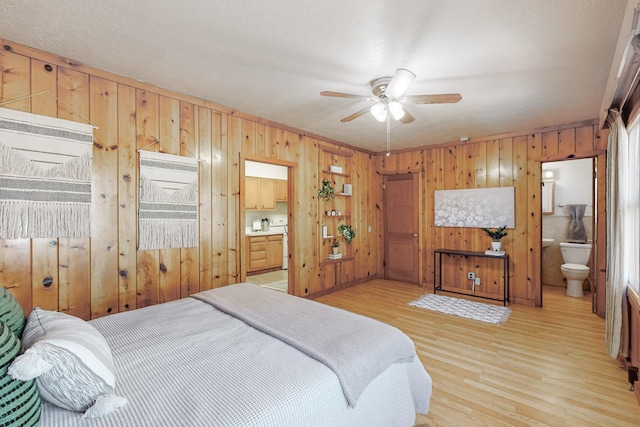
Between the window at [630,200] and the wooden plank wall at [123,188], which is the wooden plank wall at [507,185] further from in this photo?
the wooden plank wall at [123,188]

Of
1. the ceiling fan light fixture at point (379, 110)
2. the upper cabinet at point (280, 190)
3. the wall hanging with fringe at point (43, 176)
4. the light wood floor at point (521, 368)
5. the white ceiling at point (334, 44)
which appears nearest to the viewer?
the white ceiling at point (334, 44)

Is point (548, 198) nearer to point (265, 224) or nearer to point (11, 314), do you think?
point (265, 224)

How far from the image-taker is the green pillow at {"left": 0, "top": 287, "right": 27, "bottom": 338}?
3.79 feet

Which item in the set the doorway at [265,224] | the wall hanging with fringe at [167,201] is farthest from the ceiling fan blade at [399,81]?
the doorway at [265,224]

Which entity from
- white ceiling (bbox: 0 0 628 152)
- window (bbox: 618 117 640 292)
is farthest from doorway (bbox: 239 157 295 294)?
window (bbox: 618 117 640 292)

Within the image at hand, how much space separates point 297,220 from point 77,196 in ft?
8.17

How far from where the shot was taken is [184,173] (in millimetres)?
2949

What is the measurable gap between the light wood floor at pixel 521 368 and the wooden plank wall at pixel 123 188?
2225mm

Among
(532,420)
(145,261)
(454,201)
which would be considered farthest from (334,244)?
(532,420)

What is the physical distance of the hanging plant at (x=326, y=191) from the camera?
459cm

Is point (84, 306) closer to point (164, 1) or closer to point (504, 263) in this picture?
point (164, 1)

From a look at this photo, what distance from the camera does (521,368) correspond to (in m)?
2.47

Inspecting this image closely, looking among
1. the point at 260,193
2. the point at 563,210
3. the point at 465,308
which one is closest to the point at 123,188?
the point at 260,193

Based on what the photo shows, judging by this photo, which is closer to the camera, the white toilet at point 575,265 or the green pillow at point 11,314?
the green pillow at point 11,314
